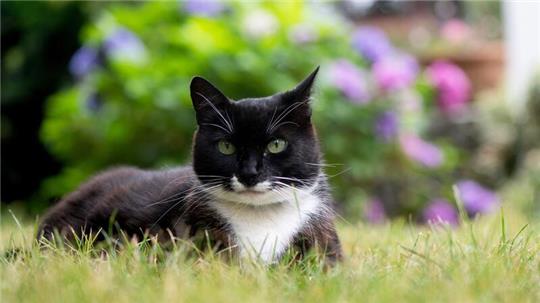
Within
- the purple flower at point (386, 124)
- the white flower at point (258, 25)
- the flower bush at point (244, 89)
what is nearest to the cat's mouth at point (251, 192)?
the flower bush at point (244, 89)

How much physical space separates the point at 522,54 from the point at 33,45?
485 cm

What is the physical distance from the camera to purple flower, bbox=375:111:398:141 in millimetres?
5219

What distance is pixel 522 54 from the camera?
25.1ft

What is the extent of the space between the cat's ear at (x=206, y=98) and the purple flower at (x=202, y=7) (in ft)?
9.82

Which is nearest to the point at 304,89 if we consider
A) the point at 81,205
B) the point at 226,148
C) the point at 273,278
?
the point at 226,148

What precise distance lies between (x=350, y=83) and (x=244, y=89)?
739mm

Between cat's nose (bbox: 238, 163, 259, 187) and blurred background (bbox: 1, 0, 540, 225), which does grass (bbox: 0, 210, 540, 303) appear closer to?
cat's nose (bbox: 238, 163, 259, 187)

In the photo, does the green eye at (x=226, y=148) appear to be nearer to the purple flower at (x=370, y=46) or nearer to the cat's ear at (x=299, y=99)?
the cat's ear at (x=299, y=99)

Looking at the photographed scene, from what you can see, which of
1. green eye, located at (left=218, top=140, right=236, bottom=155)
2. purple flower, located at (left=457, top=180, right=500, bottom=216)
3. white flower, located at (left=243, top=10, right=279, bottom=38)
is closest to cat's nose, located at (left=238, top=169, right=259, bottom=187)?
green eye, located at (left=218, top=140, right=236, bottom=155)

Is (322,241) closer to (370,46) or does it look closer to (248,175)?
(248,175)

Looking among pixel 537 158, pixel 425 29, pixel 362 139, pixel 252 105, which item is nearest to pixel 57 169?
pixel 362 139

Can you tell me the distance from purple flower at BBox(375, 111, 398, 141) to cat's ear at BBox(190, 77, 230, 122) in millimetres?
2989

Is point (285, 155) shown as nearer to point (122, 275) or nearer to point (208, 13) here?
point (122, 275)

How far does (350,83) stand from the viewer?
513 centimetres
